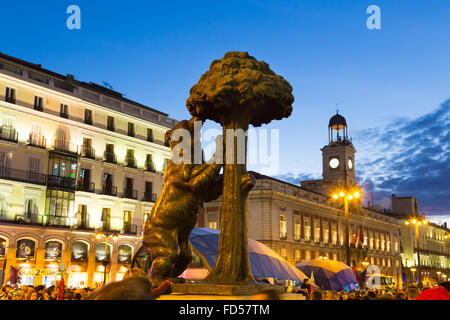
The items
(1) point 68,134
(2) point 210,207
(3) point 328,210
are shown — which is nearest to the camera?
(1) point 68,134

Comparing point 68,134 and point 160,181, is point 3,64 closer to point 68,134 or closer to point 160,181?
point 68,134

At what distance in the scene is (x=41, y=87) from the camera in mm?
36344

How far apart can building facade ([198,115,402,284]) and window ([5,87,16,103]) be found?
17.9m

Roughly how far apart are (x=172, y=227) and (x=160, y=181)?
3936 cm

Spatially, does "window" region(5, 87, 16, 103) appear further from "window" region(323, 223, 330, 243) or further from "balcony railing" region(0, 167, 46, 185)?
"window" region(323, 223, 330, 243)

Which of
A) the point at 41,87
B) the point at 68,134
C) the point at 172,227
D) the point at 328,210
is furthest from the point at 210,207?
the point at 172,227

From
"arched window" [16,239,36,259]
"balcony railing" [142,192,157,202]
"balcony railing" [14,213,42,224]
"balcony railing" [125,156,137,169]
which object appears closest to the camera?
"arched window" [16,239,36,259]

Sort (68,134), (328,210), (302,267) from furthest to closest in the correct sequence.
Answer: (328,210) < (68,134) < (302,267)

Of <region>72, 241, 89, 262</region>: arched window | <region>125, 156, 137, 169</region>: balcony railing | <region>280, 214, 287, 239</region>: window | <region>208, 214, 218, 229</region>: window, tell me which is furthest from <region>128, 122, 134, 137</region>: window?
<region>280, 214, 287, 239</region>: window

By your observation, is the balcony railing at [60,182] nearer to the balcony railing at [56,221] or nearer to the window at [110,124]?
the balcony railing at [56,221]

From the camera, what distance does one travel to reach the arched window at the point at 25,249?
109 feet

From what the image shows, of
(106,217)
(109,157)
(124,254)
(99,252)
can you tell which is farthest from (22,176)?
(124,254)

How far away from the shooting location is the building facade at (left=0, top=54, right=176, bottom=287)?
111ft

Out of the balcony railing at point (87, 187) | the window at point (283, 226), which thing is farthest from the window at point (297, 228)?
the balcony railing at point (87, 187)
